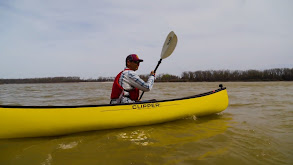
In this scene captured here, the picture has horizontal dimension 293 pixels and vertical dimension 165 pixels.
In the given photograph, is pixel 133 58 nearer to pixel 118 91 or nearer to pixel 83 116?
pixel 118 91

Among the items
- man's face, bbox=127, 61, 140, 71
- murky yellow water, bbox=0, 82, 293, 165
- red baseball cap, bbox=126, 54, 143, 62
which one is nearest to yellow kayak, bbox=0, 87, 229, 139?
murky yellow water, bbox=0, 82, 293, 165

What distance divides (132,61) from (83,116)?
1492mm

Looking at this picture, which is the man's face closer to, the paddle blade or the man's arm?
the man's arm

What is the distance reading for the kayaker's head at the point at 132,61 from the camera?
3.95 metres

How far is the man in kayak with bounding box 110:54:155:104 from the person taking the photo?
3799 mm

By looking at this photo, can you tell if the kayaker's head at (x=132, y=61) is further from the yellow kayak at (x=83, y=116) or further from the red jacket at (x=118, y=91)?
the yellow kayak at (x=83, y=116)

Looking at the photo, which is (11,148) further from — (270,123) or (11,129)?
(270,123)

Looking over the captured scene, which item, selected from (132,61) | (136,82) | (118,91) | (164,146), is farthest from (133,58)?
(164,146)

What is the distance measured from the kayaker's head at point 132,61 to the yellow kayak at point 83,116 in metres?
0.82

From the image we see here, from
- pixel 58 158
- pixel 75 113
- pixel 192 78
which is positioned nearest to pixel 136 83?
pixel 75 113

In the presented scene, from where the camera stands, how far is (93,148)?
301 cm

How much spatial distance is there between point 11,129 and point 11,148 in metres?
0.31

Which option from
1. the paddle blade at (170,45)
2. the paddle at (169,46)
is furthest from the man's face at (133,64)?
the paddle blade at (170,45)

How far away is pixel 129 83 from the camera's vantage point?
3.86m
